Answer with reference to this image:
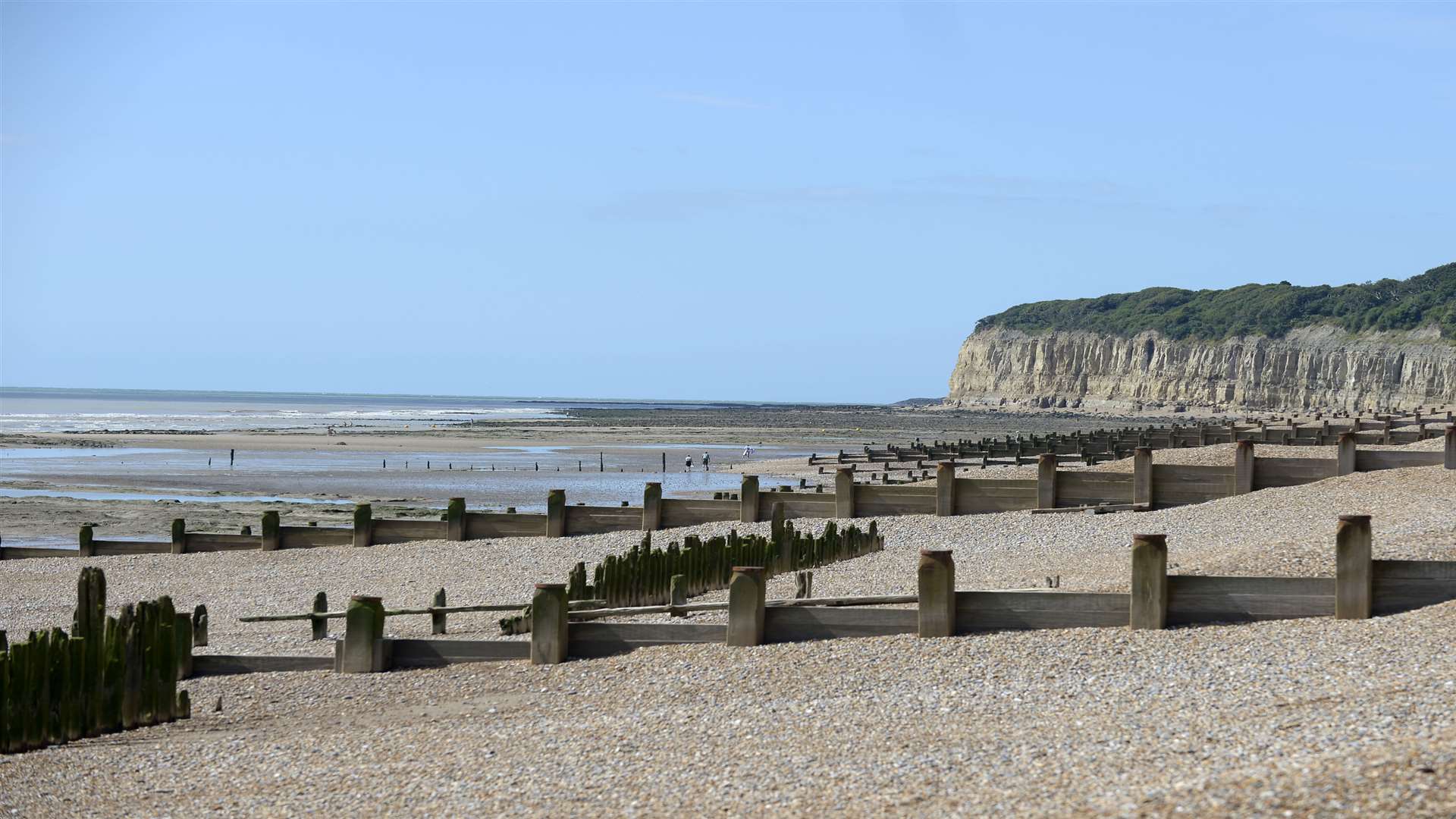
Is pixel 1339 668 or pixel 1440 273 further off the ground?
pixel 1440 273

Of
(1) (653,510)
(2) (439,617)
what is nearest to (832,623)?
(2) (439,617)

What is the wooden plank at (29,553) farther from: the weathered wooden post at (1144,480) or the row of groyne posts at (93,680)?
the weathered wooden post at (1144,480)

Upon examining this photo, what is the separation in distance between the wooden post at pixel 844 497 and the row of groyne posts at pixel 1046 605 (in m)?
8.53

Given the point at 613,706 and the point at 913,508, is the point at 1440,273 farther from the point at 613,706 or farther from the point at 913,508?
the point at 613,706

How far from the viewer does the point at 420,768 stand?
9992mm

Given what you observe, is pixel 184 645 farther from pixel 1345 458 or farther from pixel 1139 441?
pixel 1139 441

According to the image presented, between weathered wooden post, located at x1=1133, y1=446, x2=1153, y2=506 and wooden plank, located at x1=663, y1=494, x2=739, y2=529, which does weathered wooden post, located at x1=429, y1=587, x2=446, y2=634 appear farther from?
weathered wooden post, located at x1=1133, y1=446, x2=1153, y2=506

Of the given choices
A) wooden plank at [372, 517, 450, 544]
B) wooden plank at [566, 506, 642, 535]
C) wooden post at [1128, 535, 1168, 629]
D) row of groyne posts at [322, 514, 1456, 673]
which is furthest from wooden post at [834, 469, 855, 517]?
wooden post at [1128, 535, 1168, 629]

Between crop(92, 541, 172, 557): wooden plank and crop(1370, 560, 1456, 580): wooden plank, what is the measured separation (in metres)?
18.1

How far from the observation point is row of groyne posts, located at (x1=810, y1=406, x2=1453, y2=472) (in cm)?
3241

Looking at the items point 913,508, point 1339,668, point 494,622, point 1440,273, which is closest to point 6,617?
point 494,622

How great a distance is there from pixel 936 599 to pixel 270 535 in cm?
1391

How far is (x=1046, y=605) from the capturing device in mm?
11906

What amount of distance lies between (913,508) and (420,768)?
12634mm
